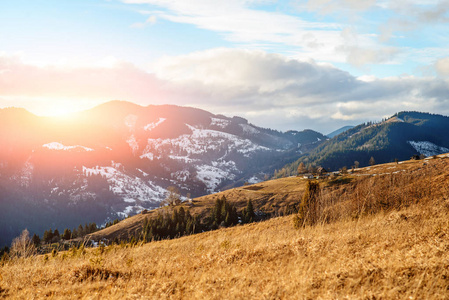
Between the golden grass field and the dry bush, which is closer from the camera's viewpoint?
the golden grass field

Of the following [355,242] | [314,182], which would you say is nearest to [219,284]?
[355,242]

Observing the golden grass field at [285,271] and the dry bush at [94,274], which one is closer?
the golden grass field at [285,271]

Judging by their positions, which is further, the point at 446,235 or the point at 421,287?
the point at 446,235

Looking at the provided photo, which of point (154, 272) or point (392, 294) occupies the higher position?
point (392, 294)

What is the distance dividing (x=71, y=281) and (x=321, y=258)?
8002 millimetres

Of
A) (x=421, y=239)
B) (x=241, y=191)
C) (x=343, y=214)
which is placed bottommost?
(x=241, y=191)

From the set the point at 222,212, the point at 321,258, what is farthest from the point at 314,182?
the point at 222,212

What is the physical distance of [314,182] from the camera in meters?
26.8

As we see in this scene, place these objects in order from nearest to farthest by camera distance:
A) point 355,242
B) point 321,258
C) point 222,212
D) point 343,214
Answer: point 321,258
point 355,242
point 343,214
point 222,212

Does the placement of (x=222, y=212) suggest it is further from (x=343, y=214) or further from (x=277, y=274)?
→ (x=277, y=274)

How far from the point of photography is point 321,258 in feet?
26.0

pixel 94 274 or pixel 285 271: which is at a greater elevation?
pixel 285 271

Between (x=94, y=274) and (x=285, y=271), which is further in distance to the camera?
(x=94, y=274)

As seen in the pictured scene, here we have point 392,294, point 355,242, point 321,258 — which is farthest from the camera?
→ point 355,242
